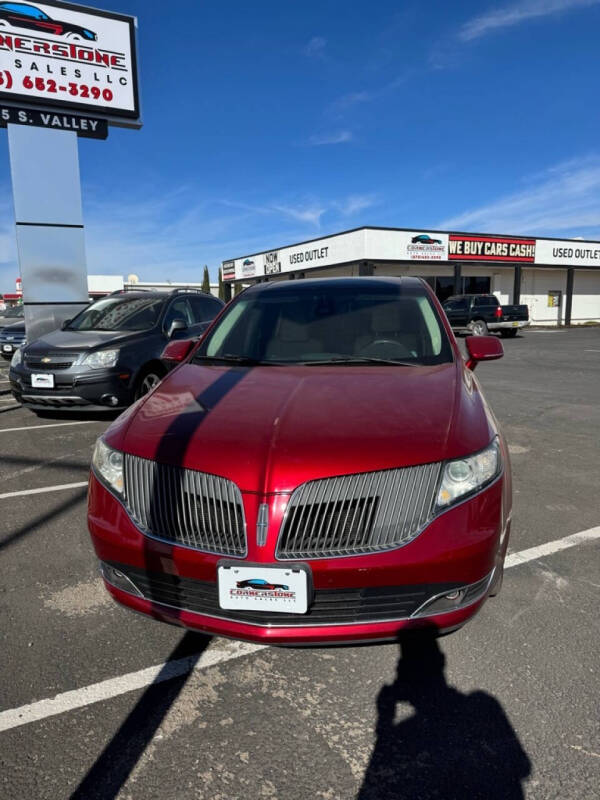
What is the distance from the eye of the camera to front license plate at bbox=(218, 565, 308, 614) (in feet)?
5.67

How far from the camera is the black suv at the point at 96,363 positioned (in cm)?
589

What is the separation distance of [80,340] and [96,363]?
1.77ft

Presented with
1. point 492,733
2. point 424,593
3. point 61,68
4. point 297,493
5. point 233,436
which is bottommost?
point 492,733

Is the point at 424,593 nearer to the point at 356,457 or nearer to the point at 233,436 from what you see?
the point at 356,457

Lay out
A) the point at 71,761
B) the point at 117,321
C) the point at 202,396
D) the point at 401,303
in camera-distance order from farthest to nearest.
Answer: the point at 117,321, the point at 401,303, the point at 202,396, the point at 71,761

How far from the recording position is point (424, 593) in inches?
70.2

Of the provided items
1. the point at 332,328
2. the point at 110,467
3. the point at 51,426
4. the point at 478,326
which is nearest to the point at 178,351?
the point at 332,328

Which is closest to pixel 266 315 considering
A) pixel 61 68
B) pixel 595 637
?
pixel 595 637

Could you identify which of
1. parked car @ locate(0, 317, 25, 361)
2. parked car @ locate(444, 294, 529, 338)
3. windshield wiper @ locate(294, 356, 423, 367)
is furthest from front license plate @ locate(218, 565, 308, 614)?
parked car @ locate(444, 294, 529, 338)

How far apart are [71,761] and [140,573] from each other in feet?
1.95

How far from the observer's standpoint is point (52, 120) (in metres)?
9.85

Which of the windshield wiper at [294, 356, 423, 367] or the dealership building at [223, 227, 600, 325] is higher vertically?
the dealership building at [223, 227, 600, 325]

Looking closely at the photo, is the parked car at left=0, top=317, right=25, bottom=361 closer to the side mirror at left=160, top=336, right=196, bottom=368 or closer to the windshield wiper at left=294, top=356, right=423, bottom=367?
the side mirror at left=160, top=336, right=196, bottom=368

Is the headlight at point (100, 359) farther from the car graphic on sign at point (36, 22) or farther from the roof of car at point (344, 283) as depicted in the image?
the car graphic on sign at point (36, 22)
